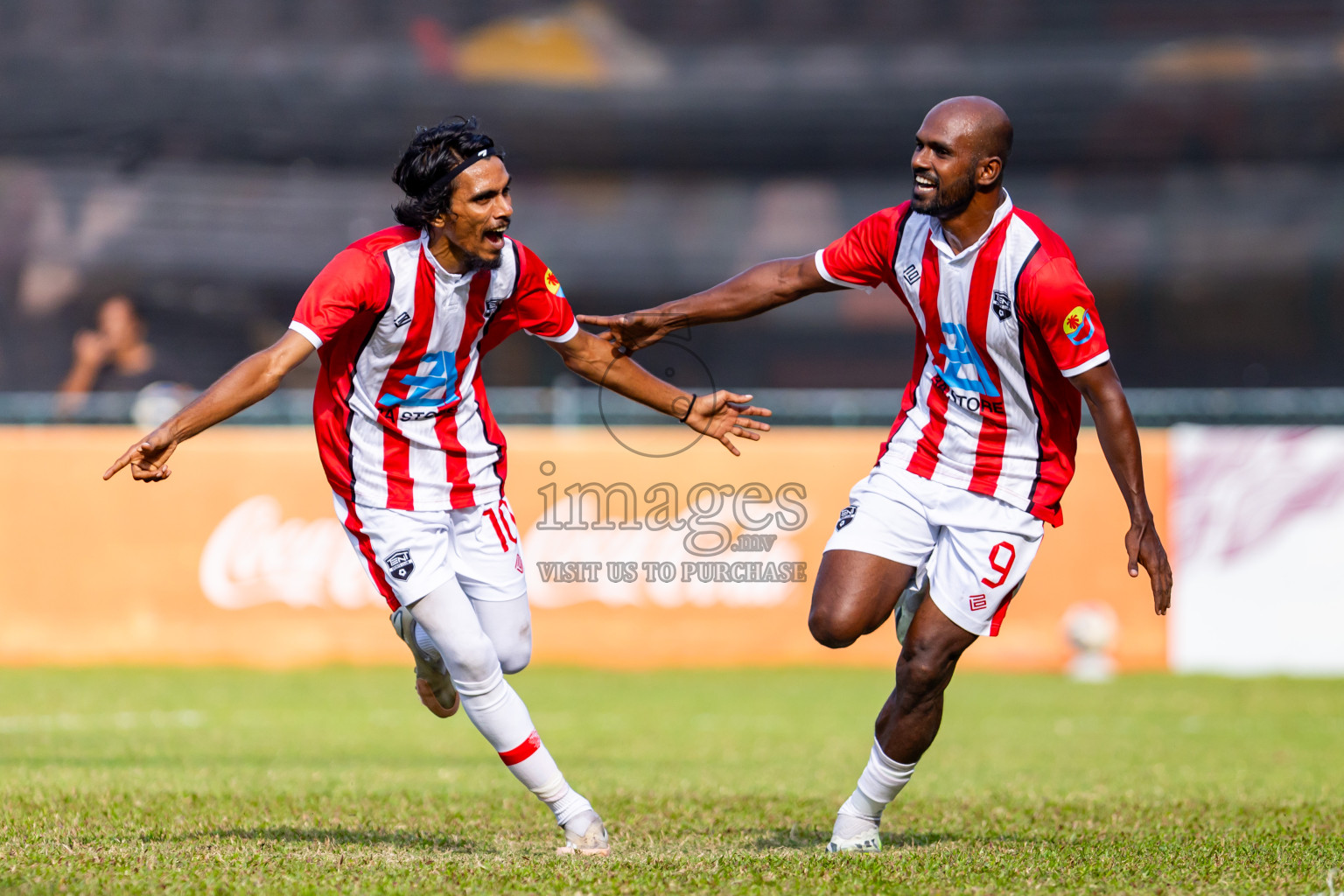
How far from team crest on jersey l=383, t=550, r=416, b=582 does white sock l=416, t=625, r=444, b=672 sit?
232 millimetres

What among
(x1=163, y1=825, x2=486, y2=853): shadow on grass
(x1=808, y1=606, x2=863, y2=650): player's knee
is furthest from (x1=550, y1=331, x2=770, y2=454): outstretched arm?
(x1=163, y1=825, x2=486, y2=853): shadow on grass

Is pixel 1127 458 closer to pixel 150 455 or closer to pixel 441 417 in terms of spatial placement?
pixel 441 417

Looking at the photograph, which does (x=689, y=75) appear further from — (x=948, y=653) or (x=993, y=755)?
(x=948, y=653)

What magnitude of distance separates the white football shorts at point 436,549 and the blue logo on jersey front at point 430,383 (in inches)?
16.1

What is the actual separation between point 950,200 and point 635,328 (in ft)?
4.64

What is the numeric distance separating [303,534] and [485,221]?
8295 millimetres

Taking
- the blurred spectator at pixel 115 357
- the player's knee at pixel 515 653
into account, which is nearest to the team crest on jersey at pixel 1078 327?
the player's knee at pixel 515 653

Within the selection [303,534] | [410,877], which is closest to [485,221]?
[410,877]

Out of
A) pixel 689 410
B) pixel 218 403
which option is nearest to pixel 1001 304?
pixel 689 410

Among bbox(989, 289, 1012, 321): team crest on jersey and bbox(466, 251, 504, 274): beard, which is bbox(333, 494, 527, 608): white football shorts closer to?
bbox(466, 251, 504, 274): beard

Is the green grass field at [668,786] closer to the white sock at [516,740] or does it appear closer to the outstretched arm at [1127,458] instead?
the white sock at [516,740]

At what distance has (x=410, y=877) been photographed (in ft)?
16.9

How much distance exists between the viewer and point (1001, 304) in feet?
19.0

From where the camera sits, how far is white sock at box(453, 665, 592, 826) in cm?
588
